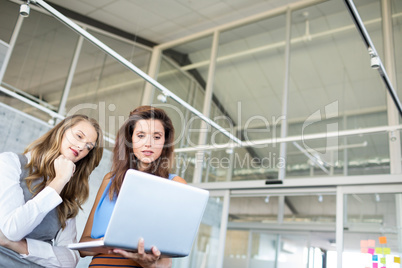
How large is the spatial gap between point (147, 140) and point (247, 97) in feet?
16.2

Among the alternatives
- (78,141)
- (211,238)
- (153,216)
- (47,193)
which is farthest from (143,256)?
(211,238)

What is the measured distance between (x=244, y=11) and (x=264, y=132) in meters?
2.16

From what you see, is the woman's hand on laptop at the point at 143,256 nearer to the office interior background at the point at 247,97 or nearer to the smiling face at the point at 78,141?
the smiling face at the point at 78,141

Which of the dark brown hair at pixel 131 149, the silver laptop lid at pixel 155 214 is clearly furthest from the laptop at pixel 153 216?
the dark brown hair at pixel 131 149

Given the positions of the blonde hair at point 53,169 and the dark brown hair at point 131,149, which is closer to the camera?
the blonde hair at point 53,169

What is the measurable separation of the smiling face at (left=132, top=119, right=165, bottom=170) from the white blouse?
411mm

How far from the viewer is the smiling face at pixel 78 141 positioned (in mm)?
1368

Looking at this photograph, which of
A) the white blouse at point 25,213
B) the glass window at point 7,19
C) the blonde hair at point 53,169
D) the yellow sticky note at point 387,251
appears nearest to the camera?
the white blouse at point 25,213

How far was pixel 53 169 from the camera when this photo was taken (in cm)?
131

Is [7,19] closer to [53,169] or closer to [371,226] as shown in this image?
[53,169]

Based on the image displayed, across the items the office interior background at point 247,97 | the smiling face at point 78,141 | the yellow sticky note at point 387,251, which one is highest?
the office interior background at point 247,97

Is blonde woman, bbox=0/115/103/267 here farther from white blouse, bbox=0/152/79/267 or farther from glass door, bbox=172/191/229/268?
glass door, bbox=172/191/229/268

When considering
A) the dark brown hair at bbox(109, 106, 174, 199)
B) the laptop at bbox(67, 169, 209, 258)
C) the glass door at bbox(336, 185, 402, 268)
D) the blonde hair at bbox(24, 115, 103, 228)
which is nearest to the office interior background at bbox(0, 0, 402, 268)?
the glass door at bbox(336, 185, 402, 268)

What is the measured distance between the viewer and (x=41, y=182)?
1269 mm
